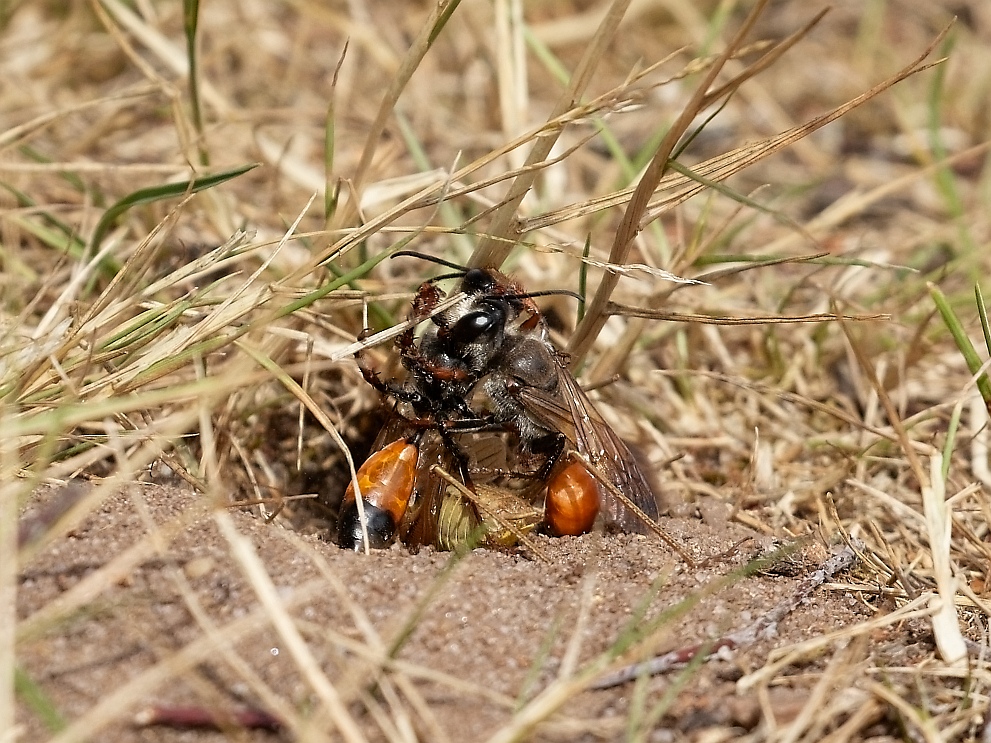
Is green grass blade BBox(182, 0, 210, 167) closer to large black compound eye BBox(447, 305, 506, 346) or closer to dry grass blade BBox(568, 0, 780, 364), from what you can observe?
large black compound eye BBox(447, 305, 506, 346)

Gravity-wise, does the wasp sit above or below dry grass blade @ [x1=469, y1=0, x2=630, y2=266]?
below

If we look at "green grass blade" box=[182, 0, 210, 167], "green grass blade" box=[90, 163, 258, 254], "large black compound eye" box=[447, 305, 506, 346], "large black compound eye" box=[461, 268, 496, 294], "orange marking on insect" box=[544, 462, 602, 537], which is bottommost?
"orange marking on insect" box=[544, 462, 602, 537]

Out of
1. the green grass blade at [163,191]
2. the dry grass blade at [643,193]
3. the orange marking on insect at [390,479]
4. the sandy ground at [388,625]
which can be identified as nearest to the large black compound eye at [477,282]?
the dry grass blade at [643,193]

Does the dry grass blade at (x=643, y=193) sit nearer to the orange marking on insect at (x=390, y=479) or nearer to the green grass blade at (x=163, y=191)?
the orange marking on insect at (x=390, y=479)

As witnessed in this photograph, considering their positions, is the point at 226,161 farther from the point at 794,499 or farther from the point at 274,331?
the point at 794,499

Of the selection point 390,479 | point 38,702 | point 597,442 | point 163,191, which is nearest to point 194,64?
point 163,191

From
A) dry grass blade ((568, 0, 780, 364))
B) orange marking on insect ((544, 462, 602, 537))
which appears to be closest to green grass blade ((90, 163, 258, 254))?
dry grass blade ((568, 0, 780, 364))

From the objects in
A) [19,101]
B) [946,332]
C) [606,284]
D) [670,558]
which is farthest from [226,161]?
[946,332]
